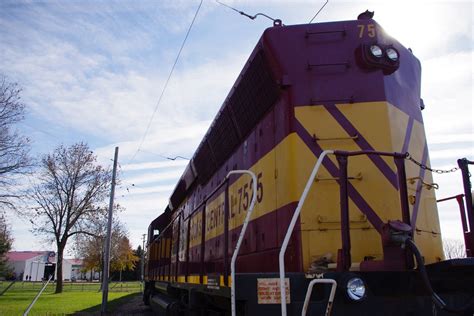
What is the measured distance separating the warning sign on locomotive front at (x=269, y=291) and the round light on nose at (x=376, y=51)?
2.66 m

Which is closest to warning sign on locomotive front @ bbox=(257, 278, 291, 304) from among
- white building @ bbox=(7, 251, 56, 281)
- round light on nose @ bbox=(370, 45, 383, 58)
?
round light on nose @ bbox=(370, 45, 383, 58)

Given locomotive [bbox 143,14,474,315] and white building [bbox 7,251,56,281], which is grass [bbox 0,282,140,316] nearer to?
locomotive [bbox 143,14,474,315]

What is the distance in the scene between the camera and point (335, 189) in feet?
13.5

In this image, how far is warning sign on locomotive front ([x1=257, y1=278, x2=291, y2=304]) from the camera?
10.4 feet

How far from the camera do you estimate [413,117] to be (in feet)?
16.0

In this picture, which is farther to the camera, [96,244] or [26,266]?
[26,266]

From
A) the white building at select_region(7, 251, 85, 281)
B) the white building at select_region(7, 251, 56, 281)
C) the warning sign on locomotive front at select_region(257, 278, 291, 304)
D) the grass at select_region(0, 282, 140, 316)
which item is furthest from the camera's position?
the white building at select_region(7, 251, 85, 281)

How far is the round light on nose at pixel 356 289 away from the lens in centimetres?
305

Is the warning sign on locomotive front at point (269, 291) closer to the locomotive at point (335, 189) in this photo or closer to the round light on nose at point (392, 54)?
the locomotive at point (335, 189)

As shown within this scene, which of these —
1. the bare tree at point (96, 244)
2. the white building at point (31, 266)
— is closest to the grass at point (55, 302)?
the bare tree at point (96, 244)

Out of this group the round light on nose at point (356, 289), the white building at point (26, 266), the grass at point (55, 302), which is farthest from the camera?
the white building at point (26, 266)

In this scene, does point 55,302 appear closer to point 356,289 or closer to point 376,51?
point 376,51

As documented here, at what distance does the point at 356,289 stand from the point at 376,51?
8.58ft

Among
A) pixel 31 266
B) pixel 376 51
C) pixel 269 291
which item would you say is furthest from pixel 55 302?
pixel 31 266
